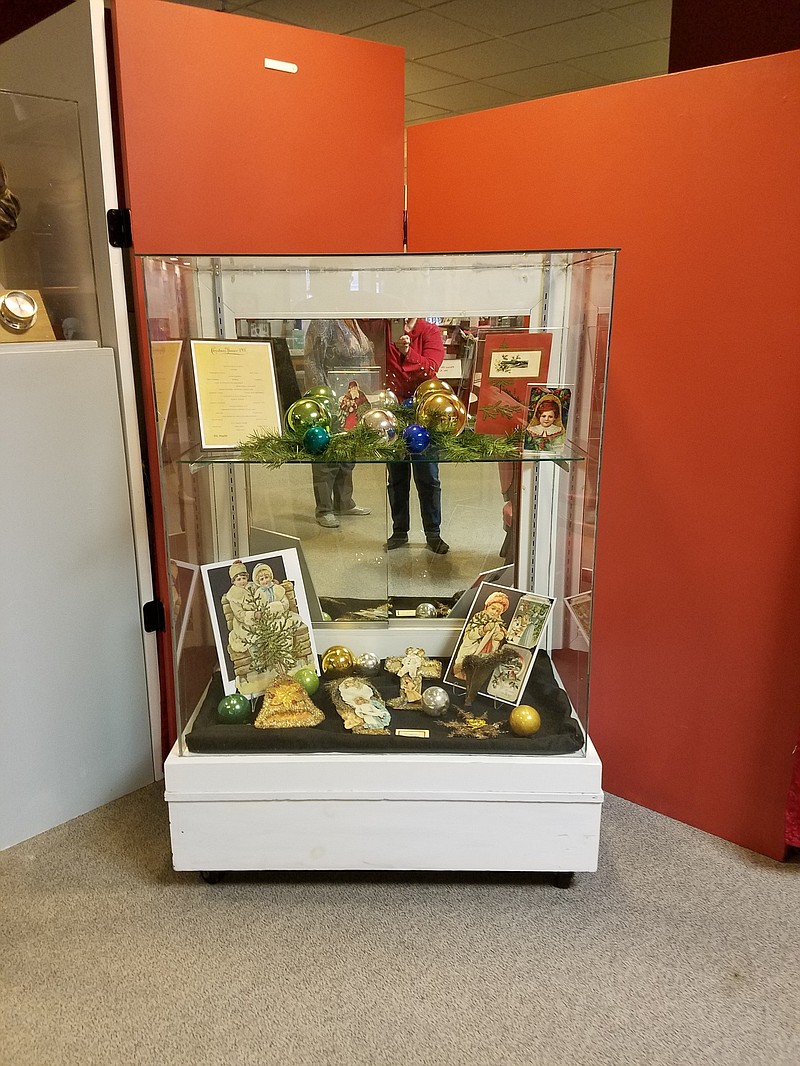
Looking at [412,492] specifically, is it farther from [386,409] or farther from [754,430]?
[754,430]

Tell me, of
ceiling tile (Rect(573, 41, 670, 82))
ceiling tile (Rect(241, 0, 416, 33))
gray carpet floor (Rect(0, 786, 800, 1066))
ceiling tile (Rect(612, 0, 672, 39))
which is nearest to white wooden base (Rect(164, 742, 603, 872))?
gray carpet floor (Rect(0, 786, 800, 1066))

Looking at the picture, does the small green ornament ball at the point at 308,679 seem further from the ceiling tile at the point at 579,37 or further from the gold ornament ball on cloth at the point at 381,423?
the ceiling tile at the point at 579,37

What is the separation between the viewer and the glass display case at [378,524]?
175 cm

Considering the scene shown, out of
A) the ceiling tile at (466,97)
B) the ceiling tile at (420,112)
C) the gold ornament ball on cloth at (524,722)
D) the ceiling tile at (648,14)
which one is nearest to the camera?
the gold ornament ball on cloth at (524,722)

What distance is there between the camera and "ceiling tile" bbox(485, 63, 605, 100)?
18.5ft

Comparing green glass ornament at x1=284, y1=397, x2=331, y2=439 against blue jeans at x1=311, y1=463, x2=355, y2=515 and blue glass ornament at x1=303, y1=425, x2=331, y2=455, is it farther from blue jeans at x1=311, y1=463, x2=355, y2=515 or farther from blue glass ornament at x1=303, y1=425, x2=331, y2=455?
blue jeans at x1=311, y1=463, x2=355, y2=515

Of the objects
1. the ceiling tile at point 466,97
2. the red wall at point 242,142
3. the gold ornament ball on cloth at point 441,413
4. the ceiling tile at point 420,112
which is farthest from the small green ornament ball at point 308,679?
the ceiling tile at point 420,112

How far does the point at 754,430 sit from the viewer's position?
1.79 m

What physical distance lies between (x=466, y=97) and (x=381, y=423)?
5.69 m

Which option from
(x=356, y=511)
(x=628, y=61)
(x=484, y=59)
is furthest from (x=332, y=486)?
(x=628, y=61)

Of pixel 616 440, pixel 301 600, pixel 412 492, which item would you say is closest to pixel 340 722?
pixel 301 600

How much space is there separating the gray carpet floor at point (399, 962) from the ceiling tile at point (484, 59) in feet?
16.5

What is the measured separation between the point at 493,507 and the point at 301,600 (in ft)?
1.85

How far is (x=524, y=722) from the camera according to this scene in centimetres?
181
